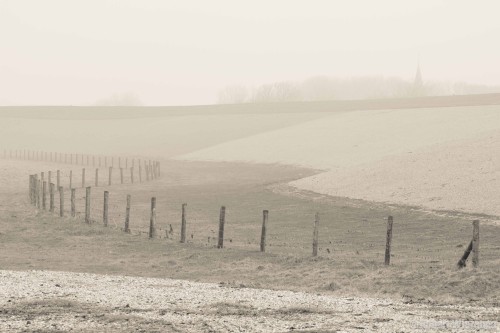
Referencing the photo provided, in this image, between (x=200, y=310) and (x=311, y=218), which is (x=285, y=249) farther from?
(x=200, y=310)

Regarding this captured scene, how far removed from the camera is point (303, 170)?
64.3m

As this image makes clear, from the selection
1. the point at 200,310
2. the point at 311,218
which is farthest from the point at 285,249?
the point at 200,310

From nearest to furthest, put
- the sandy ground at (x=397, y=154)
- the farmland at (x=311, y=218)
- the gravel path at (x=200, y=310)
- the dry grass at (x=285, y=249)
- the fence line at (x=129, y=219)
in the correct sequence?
the gravel path at (x=200, y=310) → the dry grass at (x=285, y=249) → the farmland at (x=311, y=218) → the fence line at (x=129, y=219) → the sandy ground at (x=397, y=154)

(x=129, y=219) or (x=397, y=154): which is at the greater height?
(x=397, y=154)

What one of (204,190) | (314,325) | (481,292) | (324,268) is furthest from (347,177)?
(314,325)

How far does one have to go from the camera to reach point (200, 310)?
16.5 meters

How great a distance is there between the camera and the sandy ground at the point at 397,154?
40.0 meters

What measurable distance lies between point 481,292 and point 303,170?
44903 mm

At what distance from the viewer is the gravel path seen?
48.7 ft

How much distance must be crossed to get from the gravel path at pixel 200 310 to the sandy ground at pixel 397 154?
1937 centimetres

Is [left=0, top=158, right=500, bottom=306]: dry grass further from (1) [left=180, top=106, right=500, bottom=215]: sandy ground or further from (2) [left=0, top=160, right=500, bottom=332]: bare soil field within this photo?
(1) [left=180, top=106, right=500, bottom=215]: sandy ground

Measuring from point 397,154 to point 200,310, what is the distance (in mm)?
39725

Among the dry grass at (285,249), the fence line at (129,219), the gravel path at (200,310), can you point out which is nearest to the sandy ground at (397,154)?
the dry grass at (285,249)

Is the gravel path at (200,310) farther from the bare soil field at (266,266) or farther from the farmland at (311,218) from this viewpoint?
the farmland at (311,218)
